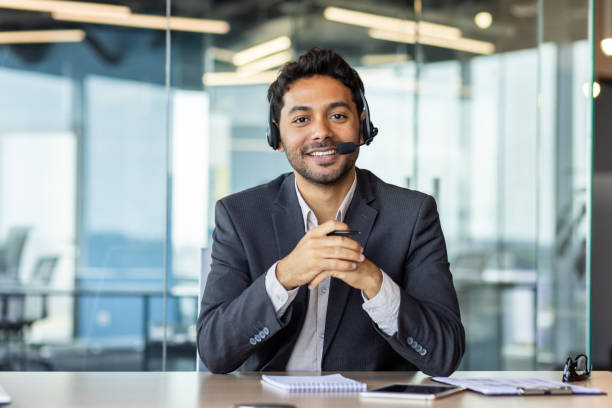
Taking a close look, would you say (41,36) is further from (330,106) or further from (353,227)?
(353,227)

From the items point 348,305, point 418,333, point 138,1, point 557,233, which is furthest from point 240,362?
point 557,233

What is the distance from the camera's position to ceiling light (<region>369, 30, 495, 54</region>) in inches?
192

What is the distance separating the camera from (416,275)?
6.31 ft

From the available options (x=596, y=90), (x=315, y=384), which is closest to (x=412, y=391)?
(x=315, y=384)

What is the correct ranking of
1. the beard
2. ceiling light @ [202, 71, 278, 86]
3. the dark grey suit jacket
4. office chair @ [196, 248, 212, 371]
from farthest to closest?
ceiling light @ [202, 71, 278, 86]
office chair @ [196, 248, 212, 371]
the beard
the dark grey suit jacket

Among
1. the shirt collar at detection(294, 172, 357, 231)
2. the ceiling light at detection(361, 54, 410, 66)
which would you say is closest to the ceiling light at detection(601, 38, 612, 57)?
the ceiling light at detection(361, 54, 410, 66)

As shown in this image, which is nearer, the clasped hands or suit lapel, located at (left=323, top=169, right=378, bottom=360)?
the clasped hands

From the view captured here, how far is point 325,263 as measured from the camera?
165 centimetres

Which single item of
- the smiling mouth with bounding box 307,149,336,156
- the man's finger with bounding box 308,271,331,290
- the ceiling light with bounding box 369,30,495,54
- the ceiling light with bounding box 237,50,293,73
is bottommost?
the man's finger with bounding box 308,271,331,290

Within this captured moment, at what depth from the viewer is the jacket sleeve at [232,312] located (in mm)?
1721

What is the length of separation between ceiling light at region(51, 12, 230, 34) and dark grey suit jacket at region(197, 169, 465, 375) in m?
2.69

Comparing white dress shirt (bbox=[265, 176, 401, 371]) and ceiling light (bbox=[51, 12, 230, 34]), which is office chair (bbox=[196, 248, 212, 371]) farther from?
ceiling light (bbox=[51, 12, 230, 34])

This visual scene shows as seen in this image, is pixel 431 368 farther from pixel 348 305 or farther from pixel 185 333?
pixel 185 333

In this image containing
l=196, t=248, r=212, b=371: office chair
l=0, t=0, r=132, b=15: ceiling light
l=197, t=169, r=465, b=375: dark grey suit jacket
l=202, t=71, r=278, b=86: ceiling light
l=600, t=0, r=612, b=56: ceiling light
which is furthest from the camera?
l=600, t=0, r=612, b=56: ceiling light
